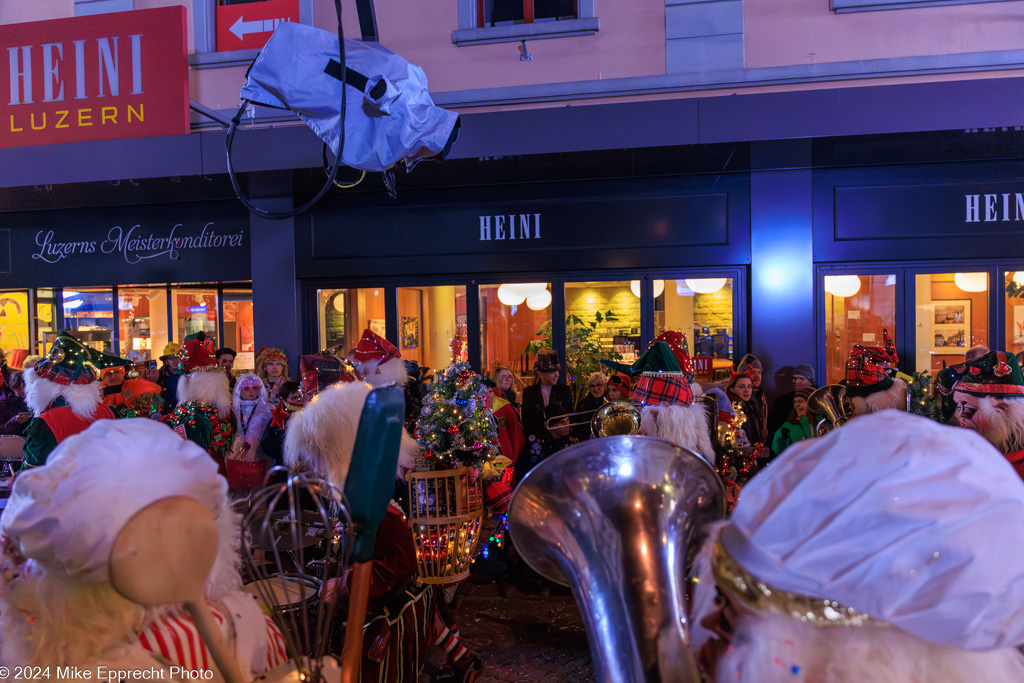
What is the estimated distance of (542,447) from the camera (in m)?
6.21

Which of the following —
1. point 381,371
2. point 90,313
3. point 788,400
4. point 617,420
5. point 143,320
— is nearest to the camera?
point 617,420

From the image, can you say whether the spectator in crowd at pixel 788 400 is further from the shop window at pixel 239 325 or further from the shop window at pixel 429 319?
the shop window at pixel 239 325

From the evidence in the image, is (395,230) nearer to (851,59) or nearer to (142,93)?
(142,93)

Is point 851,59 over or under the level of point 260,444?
over

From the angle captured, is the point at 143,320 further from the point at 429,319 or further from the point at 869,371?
the point at 869,371

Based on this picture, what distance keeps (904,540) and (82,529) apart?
4.20 feet

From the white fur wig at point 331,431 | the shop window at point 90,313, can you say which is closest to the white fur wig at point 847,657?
the white fur wig at point 331,431

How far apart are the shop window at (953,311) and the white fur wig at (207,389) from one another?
25.3 ft

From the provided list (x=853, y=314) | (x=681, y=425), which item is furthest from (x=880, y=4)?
(x=681, y=425)

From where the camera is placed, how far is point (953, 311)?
7754mm

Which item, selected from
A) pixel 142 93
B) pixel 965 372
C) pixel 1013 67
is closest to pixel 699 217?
pixel 1013 67

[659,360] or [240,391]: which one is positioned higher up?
[659,360]

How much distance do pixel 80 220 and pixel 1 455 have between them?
5030mm

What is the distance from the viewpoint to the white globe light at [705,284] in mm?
7991
